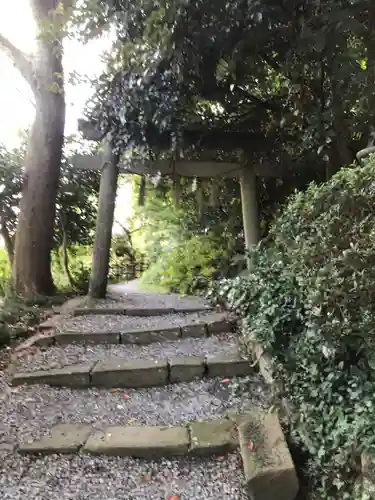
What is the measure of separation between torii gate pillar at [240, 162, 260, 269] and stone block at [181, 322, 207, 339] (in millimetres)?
1580

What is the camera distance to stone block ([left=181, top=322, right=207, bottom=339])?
10.9 feet

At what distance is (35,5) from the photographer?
4926mm

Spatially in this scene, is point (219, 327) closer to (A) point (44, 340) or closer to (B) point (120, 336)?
(B) point (120, 336)

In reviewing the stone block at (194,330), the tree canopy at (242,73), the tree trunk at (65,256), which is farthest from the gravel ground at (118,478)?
the tree trunk at (65,256)

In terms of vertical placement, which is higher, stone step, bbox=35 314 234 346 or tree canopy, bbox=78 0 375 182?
tree canopy, bbox=78 0 375 182

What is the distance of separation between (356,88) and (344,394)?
2434 millimetres

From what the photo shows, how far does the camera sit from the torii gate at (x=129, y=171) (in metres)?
4.50

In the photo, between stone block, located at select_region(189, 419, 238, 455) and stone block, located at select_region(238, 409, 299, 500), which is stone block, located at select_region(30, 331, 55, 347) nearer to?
stone block, located at select_region(189, 419, 238, 455)

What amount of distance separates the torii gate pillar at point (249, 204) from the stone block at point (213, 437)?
273 cm

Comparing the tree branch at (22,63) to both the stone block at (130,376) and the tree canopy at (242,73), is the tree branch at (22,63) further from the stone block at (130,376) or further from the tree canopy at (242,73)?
the stone block at (130,376)

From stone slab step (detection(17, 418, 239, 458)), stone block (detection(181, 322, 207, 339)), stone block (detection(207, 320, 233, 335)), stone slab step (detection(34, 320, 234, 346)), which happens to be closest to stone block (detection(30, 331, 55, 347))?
stone slab step (detection(34, 320, 234, 346))

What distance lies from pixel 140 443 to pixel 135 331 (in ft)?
4.19

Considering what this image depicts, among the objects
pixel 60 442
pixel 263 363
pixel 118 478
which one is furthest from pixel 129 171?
pixel 118 478

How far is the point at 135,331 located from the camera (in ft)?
10.7
